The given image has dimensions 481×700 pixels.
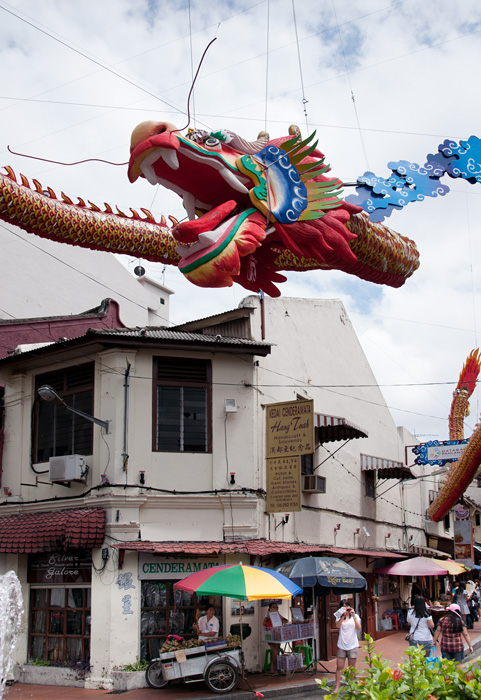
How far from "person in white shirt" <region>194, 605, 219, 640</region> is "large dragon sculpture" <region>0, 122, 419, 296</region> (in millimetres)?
9799

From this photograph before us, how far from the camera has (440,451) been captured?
25359 mm

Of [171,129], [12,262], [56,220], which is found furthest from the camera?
[12,262]

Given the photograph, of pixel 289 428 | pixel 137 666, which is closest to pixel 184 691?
pixel 137 666

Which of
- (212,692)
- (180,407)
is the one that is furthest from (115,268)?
(212,692)

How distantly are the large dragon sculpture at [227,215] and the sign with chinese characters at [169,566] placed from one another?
991cm

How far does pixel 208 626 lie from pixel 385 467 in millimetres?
9624

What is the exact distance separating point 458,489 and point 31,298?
659 inches

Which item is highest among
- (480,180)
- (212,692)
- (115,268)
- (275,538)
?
(115,268)

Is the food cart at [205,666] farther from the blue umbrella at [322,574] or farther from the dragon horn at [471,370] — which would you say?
the dragon horn at [471,370]

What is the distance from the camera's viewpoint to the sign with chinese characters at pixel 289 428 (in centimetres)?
1716

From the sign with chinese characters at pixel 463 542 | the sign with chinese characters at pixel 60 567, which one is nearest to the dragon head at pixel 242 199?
the sign with chinese characters at pixel 60 567

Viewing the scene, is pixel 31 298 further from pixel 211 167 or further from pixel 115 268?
pixel 211 167

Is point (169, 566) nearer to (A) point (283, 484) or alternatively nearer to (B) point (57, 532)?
(B) point (57, 532)

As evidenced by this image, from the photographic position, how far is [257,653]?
677 inches
